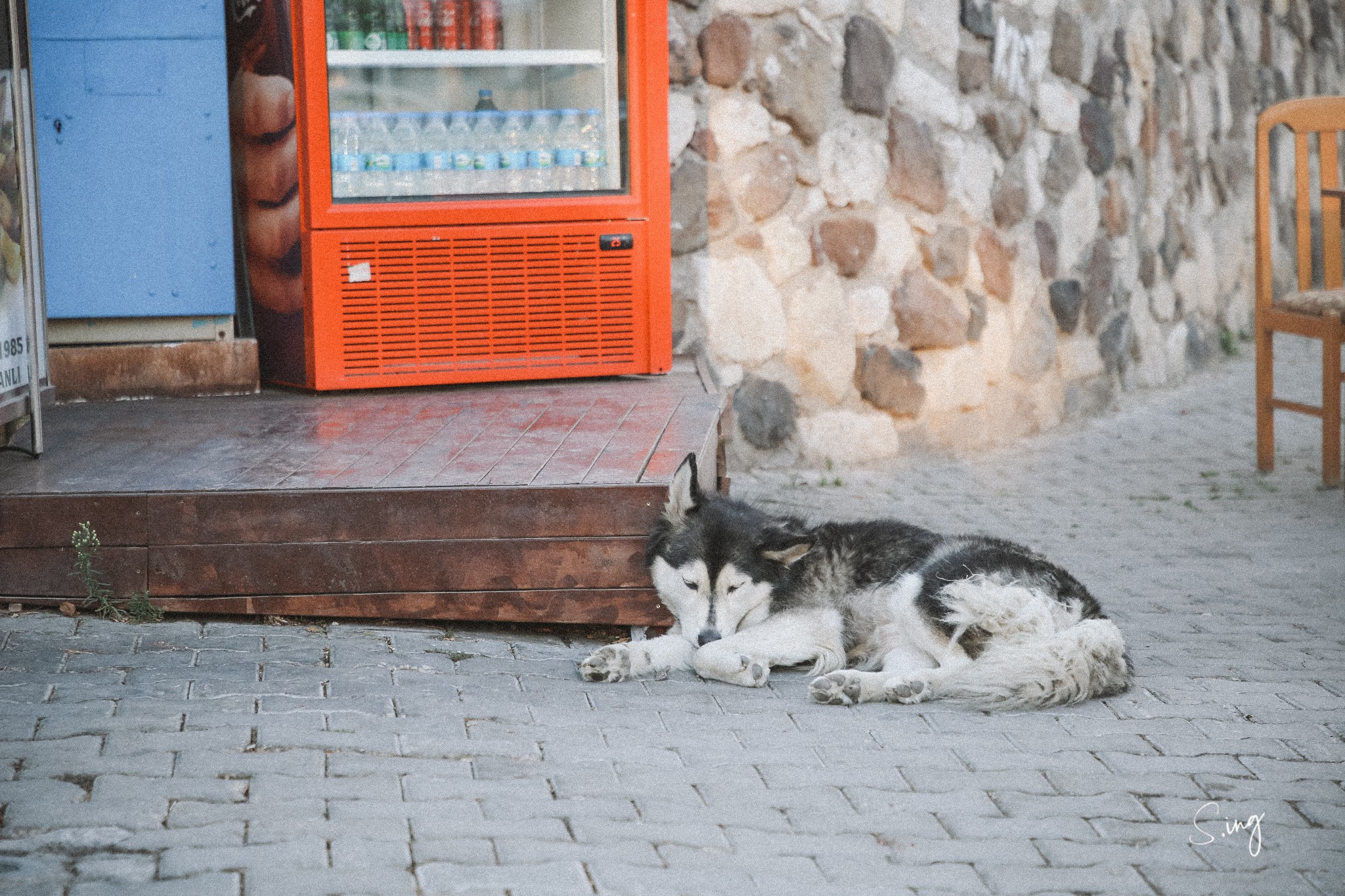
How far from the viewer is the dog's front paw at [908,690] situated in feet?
11.8

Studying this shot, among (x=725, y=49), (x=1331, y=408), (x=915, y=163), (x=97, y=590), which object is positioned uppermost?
(x=725, y=49)

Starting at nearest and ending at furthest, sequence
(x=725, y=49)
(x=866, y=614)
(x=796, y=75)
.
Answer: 1. (x=866, y=614)
2. (x=725, y=49)
3. (x=796, y=75)

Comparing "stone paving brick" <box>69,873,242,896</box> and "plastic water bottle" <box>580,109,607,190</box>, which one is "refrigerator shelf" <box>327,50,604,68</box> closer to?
"plastic water bottle" <box>580,109,607,190</box>

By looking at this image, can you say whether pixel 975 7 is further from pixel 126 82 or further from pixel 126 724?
pixel 126 724

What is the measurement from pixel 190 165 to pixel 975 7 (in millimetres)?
3864

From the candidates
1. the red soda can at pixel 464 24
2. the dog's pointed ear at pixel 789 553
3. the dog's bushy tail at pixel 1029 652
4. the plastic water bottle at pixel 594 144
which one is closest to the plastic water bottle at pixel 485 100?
the red soda can at pixel 464 24

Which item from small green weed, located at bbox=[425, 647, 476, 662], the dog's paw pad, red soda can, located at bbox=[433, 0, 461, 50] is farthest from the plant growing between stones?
red soda can, located at bbox=[433, 0, 461, 50]

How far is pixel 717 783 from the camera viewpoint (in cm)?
298

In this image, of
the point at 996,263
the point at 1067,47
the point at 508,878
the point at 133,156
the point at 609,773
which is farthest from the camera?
the point at 1067,47

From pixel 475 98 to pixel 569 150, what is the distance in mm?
458

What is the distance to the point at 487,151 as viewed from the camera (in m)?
5.84

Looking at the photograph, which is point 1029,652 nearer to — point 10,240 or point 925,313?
point 10,240

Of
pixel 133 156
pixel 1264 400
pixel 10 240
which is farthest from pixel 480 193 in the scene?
pixel 1264 400

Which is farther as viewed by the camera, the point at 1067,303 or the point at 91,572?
the point at 1067,303
